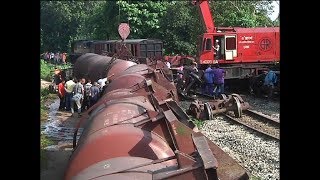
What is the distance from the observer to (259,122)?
1224cm

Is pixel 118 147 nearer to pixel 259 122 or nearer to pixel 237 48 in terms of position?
pixel 259 122

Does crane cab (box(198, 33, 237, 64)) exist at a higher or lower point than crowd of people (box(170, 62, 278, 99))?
higher

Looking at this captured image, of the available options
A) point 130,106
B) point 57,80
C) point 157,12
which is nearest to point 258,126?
point 130,106

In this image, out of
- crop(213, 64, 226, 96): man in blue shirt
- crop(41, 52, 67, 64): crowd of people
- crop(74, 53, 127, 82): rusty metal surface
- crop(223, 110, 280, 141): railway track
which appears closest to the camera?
crop(223, 110, 280, 141): railway track

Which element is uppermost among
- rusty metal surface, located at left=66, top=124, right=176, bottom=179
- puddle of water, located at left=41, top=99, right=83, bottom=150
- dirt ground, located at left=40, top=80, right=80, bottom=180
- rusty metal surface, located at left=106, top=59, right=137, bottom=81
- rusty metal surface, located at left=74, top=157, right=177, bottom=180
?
rusty metal surface, located at left=106, top=59, right=137, bottom=81

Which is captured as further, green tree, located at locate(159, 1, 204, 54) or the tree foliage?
green tree, located at locate(159, 1, 204, 54)

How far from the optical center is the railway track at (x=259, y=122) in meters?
10.7

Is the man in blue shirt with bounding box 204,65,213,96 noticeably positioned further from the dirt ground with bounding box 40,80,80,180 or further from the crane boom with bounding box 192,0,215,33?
the dirt ground with bounding box 40,80,80,180

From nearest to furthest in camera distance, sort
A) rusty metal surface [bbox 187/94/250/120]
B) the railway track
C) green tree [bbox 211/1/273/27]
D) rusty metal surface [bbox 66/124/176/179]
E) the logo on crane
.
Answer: rusty metal surface [bbox 66/124/176/179] → the railway track → rusty metal surface [bbox 187/94/250/120] → the logo on crane → green tree [bbox 211/1/273/27]

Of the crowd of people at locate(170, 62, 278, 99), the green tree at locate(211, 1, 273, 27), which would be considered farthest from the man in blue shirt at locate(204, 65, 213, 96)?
the green tree at locate(211, 1, 273, 27)

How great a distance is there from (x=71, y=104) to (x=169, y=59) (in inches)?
387

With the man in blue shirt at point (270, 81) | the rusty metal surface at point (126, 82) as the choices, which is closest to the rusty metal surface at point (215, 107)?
the man in blue shirt at point (270, 81)

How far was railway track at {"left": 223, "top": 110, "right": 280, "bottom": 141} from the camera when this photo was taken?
1068cm

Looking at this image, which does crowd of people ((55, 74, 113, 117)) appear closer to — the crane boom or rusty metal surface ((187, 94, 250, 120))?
rusty metal surface ((187, 94, 250, 120))
